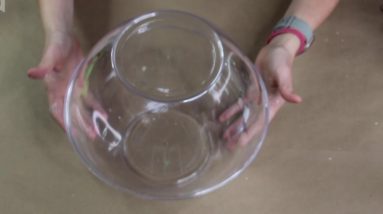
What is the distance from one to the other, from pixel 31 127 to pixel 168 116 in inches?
7.1

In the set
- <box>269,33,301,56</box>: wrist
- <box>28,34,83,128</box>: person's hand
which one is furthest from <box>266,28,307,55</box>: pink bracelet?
<box>28,34,83,128</box>: person's hand

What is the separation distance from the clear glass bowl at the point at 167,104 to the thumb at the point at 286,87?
21 mm

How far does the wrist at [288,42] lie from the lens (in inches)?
25.1

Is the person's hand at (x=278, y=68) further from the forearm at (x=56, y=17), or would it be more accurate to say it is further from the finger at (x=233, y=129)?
the forearm at (x=56, y=17)

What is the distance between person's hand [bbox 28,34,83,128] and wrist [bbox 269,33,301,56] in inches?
10.2

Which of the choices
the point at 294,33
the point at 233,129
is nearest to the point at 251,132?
the point at 233,129

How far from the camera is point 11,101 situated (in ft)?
2.21

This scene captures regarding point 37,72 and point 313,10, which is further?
point 313,10

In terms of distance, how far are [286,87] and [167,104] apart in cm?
16

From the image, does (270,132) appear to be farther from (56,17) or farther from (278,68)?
(56,17)

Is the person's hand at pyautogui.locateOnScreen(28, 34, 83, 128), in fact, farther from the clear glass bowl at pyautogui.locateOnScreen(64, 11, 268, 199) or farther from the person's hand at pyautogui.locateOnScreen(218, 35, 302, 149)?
the person's hand at pyautogui.locateOnScreen(218, 35, 302, 149)

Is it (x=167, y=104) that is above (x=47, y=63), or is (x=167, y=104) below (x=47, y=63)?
below

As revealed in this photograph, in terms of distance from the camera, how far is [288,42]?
0.64 m

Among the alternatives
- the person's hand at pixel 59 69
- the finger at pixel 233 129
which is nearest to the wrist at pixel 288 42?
the finger at pixel 233 129
